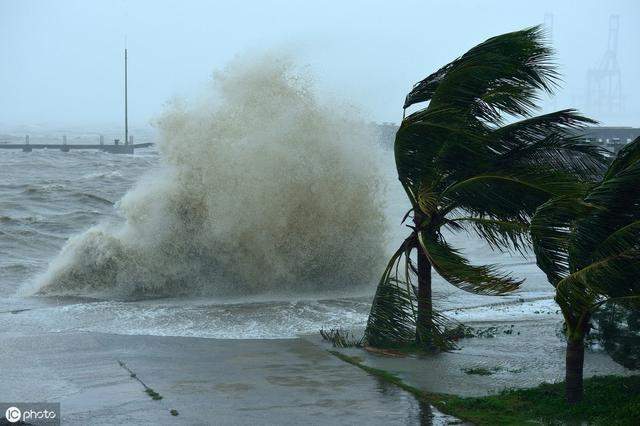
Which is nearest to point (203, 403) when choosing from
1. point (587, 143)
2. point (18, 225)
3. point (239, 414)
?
point (239, 414)

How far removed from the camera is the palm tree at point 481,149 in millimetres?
9117

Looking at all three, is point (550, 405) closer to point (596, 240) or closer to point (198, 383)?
point (596, 240)

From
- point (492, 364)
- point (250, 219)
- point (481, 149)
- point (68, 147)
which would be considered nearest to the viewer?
point (481, 149)

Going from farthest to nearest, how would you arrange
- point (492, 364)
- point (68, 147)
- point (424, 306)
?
point (68, 147) < point (424, 306) < point (492, 364)

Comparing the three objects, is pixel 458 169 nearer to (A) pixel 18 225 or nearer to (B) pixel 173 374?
(B) pixel 173 374

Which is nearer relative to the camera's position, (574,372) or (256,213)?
(574,372)

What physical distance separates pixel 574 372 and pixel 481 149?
8.93ft

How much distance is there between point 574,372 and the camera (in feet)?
24.6

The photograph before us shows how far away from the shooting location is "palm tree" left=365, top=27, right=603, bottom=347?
9.12m

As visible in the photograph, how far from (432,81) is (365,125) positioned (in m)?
6.79

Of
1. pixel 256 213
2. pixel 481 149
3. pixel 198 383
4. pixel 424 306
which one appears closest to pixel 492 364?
pixel 424 306

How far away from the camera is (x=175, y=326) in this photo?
39.9ft

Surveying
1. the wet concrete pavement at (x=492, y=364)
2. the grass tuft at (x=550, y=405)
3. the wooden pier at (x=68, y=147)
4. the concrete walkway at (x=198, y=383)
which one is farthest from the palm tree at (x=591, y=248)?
the wooden pier at (x=68, y=147)

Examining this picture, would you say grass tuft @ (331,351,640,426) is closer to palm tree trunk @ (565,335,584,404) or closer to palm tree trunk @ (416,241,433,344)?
palm tree trunk @ (565,335,584,404)
